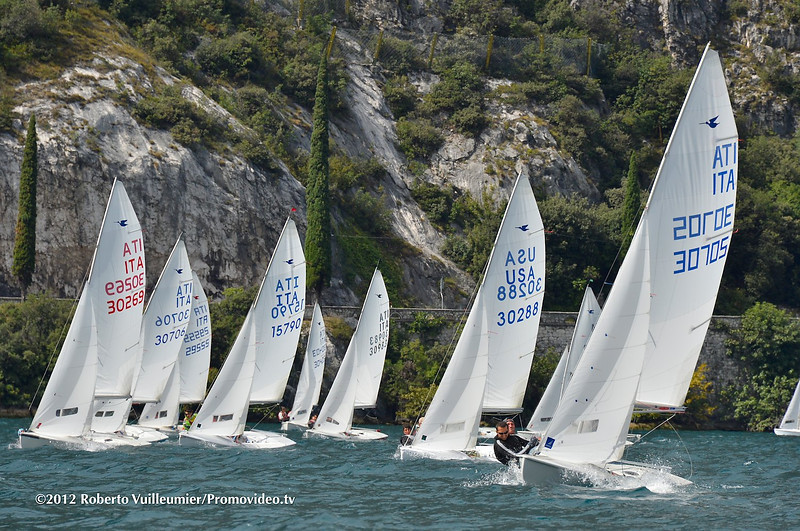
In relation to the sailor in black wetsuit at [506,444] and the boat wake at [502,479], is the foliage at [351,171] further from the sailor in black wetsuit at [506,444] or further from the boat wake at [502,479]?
the boat wake at [502,479]

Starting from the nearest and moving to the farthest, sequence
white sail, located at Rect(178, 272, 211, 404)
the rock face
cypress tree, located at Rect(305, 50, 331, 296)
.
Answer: white sail, located at Rect(178, 272, 211, 404)
the rock face
cypress tree, located at Rect(305, 50, 331, 296)

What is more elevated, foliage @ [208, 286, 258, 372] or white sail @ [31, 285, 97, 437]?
foliage @ [208, 286, 258, 372]

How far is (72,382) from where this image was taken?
109 feet

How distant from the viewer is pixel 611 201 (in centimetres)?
7225

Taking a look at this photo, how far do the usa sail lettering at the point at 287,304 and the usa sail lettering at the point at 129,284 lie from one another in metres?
6.92

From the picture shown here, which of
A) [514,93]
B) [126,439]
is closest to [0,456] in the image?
[126,439]

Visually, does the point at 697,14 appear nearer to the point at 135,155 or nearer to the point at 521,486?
the point at 135,155

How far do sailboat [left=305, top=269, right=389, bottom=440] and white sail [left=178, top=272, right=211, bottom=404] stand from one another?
5081 millimetres

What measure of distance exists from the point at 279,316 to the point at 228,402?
6103 millimetres

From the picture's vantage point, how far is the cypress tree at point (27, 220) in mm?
52656

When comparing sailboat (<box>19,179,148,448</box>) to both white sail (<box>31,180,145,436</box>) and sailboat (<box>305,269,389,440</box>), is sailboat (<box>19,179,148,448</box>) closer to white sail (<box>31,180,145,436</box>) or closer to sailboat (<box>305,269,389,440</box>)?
white sail (<box>31,180,145,436</box>)

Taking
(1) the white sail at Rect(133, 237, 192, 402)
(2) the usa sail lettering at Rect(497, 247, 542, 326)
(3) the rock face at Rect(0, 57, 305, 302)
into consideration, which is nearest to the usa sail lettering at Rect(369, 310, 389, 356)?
(1) the white sail at Rect(133, 237, 192, 402)

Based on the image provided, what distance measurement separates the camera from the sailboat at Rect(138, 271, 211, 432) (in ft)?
138

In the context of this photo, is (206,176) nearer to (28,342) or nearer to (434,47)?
(28,342)
